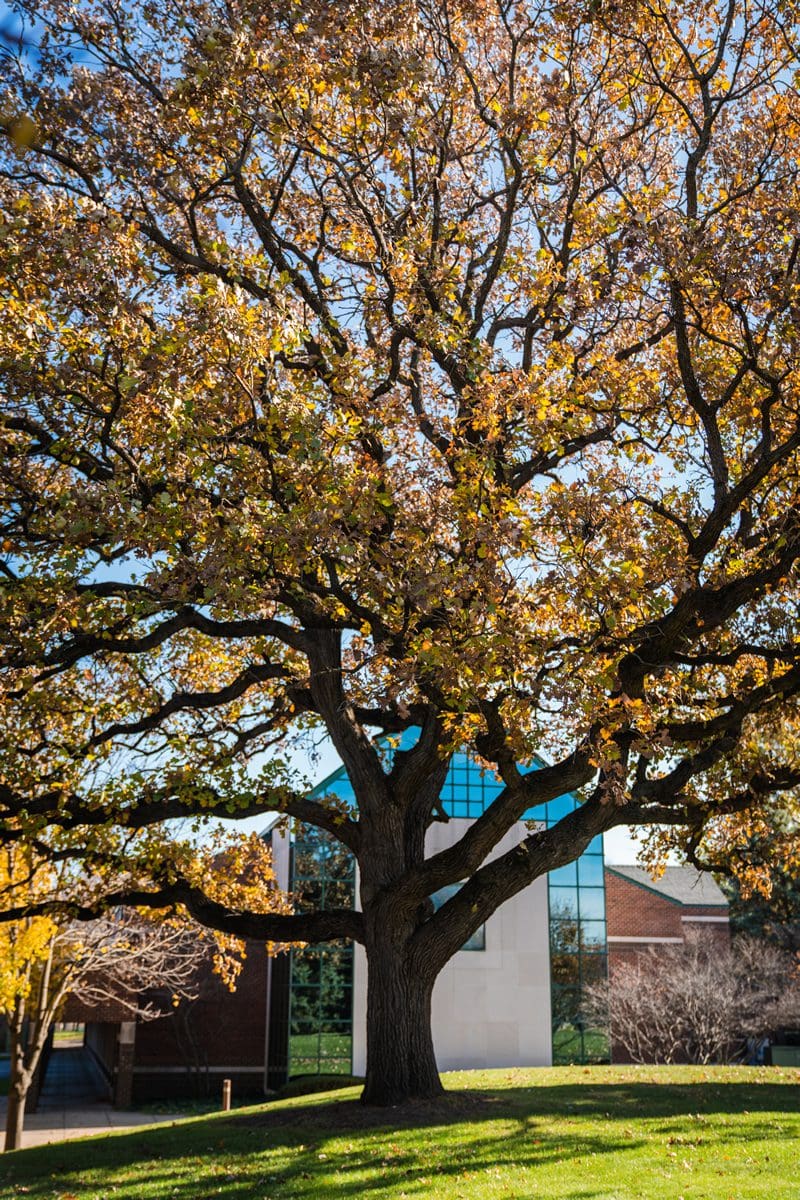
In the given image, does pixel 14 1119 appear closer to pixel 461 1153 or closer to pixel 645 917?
pixel 461 1153

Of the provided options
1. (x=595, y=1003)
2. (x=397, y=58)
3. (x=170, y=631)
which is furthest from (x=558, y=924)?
(x=397, y=58)

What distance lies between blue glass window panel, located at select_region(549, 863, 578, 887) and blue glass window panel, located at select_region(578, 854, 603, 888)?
0.66 ft

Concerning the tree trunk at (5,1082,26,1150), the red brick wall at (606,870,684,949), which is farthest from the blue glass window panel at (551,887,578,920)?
the tree trunk at (5,1082,26,1150)

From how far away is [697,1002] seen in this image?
96.4ft

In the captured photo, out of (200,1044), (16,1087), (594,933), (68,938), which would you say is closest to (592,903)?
(594,933)

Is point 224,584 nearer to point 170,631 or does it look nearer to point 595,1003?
point 170,631

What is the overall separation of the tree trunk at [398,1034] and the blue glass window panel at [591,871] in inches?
922

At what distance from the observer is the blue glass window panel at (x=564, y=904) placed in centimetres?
3344

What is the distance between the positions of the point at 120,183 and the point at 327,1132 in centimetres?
1001

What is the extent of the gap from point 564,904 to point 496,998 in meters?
3.85

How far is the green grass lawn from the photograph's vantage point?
8.52 metres

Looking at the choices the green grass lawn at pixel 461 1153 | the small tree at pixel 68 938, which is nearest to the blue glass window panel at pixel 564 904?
the small tree at pixel 68 938

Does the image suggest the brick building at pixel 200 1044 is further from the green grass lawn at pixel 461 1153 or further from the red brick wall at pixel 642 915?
the green grass lawn at pixel 461 1153

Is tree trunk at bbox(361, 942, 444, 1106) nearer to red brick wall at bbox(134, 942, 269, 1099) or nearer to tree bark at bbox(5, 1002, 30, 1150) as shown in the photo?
tree bark at bbox(5, 1002, 30, 1150)
